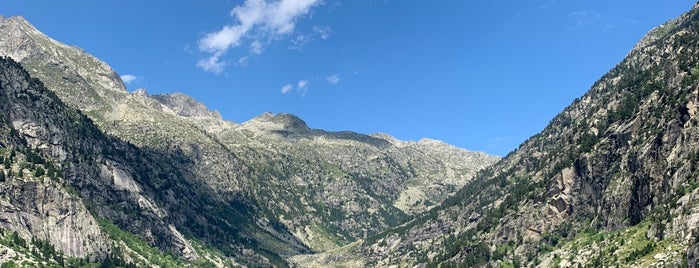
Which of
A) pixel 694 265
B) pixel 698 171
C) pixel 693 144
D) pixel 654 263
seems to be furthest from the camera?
pixel 693 144

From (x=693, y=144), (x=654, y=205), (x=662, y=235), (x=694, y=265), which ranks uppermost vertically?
(x=693, y=144)

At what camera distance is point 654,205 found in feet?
655

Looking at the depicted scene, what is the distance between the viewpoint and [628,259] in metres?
172

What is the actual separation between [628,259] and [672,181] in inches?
1428

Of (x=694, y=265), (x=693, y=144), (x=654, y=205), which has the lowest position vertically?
(x=694, y=265)

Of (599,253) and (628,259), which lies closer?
(628,259)

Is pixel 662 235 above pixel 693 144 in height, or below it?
below

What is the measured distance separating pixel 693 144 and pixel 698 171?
15840 millimetres

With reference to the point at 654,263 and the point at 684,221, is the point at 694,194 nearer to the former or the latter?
the point at 684,221

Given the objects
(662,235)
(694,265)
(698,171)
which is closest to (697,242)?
(694,265)

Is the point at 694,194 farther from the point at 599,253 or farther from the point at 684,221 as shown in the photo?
the point at 599,253

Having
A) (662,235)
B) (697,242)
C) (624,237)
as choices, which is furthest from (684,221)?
(624,237)

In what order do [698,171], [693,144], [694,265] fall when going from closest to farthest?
[694,265] < [698,171] < [693,144]

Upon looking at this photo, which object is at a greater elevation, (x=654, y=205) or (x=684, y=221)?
(x=654, y=205)
